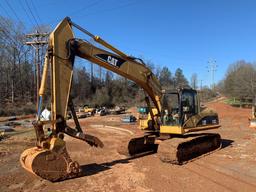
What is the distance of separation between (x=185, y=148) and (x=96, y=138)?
3006 millimetres

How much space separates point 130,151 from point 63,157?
11.7 ft

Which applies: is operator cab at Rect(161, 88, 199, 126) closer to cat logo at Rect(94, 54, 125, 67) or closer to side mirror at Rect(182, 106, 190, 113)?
side mirror at Rect(182, 106, 190, 113)

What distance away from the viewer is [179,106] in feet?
31.1

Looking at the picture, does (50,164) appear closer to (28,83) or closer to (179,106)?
(179,106)

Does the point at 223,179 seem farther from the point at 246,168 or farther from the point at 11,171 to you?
the point at 11,171

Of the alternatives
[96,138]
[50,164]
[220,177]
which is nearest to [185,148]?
[220,177]

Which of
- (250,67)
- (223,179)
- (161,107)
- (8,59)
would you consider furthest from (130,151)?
(250,67)

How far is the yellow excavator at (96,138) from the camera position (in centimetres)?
678

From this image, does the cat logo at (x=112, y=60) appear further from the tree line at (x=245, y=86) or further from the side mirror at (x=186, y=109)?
the tree line at (x=245, y=86)

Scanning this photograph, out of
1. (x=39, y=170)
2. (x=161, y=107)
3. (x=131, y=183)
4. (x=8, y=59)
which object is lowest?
(x=131, y=183)

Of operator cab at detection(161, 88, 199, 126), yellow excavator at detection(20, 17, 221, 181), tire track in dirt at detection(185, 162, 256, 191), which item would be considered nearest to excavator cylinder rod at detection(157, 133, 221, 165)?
yellow excavator at detection(20, 17, 221, 181)

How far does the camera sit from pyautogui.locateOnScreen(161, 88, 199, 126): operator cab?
9.51 meters

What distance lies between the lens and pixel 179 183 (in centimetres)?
689

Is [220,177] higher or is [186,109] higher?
[186,109]
